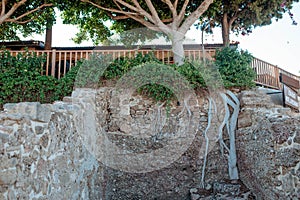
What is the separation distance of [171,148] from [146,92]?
4.01 feet

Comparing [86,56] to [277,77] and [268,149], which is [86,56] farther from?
[277,77]

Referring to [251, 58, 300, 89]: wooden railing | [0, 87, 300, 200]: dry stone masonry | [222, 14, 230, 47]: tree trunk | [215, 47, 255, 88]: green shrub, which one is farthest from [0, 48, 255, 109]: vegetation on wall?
[222, 14, 230, 47]: tree trunk

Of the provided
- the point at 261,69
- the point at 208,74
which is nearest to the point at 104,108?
the point at 208,74

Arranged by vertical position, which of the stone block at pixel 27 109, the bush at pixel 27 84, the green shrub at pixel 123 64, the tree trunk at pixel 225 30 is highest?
the tree trunk at pixel 225 30

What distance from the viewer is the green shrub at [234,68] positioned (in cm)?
555

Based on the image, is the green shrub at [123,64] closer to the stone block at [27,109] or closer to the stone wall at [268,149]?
the stone wall at [268,149]

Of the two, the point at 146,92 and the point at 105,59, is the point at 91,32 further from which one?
the point at 146,92

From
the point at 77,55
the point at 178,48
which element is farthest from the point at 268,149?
the point at 77,55

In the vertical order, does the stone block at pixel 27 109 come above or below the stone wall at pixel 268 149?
above

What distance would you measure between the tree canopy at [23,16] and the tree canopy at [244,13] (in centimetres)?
486

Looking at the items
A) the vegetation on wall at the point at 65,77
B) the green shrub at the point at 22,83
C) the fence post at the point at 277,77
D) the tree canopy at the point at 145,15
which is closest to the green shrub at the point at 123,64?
the vegetation on wall at the point at 65,77

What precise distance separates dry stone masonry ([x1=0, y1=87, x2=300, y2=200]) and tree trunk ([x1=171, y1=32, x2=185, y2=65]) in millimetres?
1347

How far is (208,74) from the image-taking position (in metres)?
5.38

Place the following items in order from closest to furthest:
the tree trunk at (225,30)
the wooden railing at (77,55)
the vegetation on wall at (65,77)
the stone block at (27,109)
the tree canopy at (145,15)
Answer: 1. the stone block at (27,109)
2. the vegetation on wall at (65,77)
3. the wooden railing at (77,55)
4. the tree canopy at (145,15)
5. the tree trunk at (225,30)
